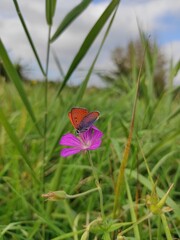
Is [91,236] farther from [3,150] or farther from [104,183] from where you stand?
[3,150]

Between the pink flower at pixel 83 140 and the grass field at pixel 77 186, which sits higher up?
the pink flower at pixel 83 140

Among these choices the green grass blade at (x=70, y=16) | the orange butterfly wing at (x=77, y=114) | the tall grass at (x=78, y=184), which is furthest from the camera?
the green grass blade at (x=70, y=16)

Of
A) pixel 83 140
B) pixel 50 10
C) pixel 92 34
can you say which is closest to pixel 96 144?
pixel 83 140

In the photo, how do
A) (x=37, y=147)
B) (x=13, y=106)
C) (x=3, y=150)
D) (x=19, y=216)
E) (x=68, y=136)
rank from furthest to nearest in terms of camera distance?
1. (x=13, y=106)
2. (x=37, y=147)
3. (x=3, y=150)
4. (x=19, y=216)
5. (x=68, y=136)

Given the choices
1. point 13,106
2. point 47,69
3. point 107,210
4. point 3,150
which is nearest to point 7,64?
point 47,69

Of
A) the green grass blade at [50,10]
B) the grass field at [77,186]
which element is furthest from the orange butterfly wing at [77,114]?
the green grass blade at [50,10]

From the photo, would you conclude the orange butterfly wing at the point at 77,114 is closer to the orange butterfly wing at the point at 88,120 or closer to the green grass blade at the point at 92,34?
the orange butterfly wing at the point at 88,120

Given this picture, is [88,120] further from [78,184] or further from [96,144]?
[78,184]
